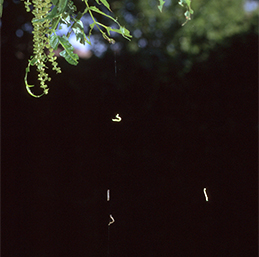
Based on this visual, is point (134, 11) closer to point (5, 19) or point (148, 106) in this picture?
point (148, 106)

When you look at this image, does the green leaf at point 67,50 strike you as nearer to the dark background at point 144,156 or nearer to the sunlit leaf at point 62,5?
the sunlit leaf at point 62,5

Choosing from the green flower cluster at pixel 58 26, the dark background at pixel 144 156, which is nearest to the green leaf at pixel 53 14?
the green flower cluster at pixel 58 26

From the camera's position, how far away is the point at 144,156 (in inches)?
84.4

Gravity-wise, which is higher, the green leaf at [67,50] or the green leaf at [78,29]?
the green leaf at [78,29]

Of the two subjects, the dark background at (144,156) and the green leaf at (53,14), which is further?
the dark background at (144,156)

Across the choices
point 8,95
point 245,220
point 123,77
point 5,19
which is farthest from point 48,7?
point 245,220

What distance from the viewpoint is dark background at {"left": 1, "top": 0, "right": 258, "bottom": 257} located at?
1.89m

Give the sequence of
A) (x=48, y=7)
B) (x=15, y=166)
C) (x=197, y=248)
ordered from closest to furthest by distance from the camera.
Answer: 1. (x=48, y=7)
2. (x=15, y=166)
3. (x=197, y=248)

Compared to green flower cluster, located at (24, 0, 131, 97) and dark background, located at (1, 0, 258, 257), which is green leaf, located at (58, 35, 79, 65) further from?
dark background, located at (1, 0, 258, 257)

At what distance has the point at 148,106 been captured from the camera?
2188 millimetres

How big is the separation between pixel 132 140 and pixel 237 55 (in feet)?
3.10

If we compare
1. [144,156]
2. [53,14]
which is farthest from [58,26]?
[144,156]

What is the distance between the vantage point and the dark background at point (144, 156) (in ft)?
6.20

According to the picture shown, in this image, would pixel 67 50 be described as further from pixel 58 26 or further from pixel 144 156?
pixel 144 156
